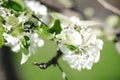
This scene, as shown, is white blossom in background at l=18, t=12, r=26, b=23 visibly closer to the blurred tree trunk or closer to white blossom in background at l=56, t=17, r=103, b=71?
white blossom in background at l=56, t=17, r=103, b=71

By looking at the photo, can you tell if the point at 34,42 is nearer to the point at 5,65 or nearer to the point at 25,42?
the point at 25,42

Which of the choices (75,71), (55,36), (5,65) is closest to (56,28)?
(55,36)

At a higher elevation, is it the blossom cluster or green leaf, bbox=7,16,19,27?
green leaf, bbox=7,16,19,27

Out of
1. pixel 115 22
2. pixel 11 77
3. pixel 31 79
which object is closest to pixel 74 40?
pixel 115 22

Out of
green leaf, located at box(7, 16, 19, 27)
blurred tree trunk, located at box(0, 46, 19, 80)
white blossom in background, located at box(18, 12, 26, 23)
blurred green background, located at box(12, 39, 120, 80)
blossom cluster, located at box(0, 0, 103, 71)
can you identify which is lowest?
blurred green background, located at box(12, 39, 120, 80)

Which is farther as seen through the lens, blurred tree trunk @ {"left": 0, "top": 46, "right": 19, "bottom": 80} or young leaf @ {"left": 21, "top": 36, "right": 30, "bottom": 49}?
blurred tree trunk @ {"left": 0, "top": 46, "right": 19, "bottom": 80}

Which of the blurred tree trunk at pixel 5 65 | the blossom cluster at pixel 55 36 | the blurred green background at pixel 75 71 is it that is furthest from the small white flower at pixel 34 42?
the blurred green background at pixel 75 71

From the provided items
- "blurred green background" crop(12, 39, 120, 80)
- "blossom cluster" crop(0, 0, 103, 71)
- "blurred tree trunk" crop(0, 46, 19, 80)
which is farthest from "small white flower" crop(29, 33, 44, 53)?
"blurred green background" crop(12, 39, 120, 80)

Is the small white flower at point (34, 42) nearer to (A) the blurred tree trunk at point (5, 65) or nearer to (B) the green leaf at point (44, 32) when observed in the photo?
(B) the green leaf at point (44, 32)
